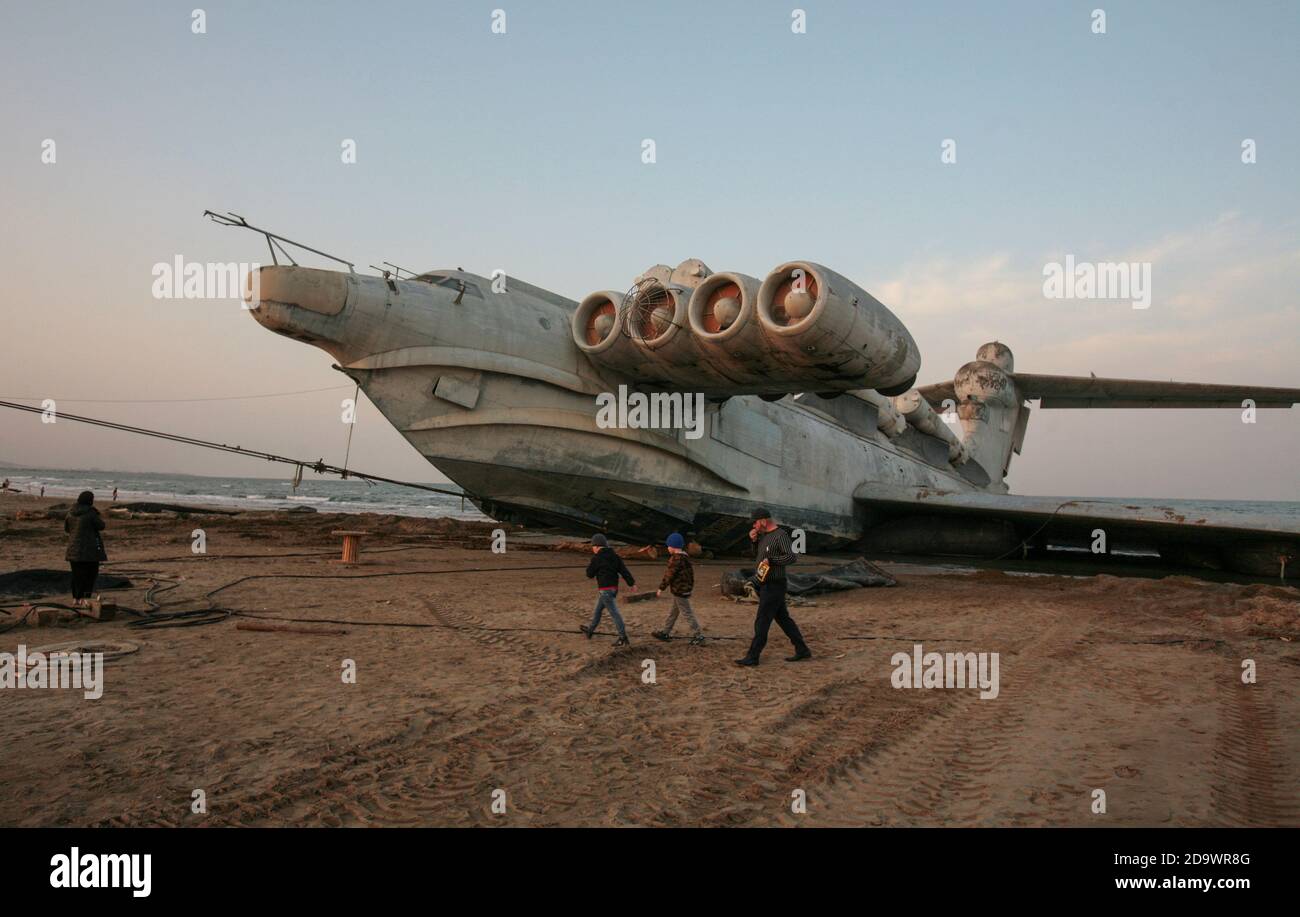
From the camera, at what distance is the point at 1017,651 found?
7113 millimetres

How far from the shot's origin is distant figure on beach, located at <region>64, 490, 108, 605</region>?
8047 mm

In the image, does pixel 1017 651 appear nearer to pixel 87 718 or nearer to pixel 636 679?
pixel 636 679

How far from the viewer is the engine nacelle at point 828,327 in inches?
404

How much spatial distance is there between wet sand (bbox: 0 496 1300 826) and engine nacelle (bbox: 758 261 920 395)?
379cm

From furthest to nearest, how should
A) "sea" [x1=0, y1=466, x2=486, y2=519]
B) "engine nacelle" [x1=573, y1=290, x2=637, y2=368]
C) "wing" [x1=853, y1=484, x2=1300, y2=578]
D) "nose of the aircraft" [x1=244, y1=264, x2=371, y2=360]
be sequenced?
"sea" [x1=0, y1=466, x2=486, y2=519] → "wing" [x1=853, y1=484, x2=1300, y2=578] → "engine nacelle" [x1=573, y1=290, x2=637, y2=368] → "nose of the aircraft" [x1=244, y1=264, x2=371, y2=360]

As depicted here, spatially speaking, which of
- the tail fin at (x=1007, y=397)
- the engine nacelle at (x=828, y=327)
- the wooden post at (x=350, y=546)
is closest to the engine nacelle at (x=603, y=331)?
the engine nacelle at (x=828, y=327)

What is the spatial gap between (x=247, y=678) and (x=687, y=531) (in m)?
10.6

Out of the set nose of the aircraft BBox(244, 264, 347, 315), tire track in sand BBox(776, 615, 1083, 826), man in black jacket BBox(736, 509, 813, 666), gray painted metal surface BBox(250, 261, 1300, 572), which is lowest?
tire track in sand BBox(776, 615, 1083, 826)

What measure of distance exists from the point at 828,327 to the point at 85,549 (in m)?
9.11

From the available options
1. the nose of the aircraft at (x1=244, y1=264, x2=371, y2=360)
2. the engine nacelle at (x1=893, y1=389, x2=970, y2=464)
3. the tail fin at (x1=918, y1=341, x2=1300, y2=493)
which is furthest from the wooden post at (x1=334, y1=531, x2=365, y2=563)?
the tail fin at (x1=918, y1=341, x2=1300, y2=493)

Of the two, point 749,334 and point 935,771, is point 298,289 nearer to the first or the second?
point 749,334

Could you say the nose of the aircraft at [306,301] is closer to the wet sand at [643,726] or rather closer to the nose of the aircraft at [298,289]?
the nose of the aircraft at [298,289]

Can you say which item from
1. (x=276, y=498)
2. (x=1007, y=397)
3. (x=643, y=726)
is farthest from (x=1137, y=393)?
(x=276, y=498)

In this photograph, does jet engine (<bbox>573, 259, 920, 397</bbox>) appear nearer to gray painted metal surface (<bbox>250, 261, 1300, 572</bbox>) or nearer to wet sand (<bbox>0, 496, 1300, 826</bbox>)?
gray painted metal surface (<bbox>250, 261, 1300, 572</bbox>)
